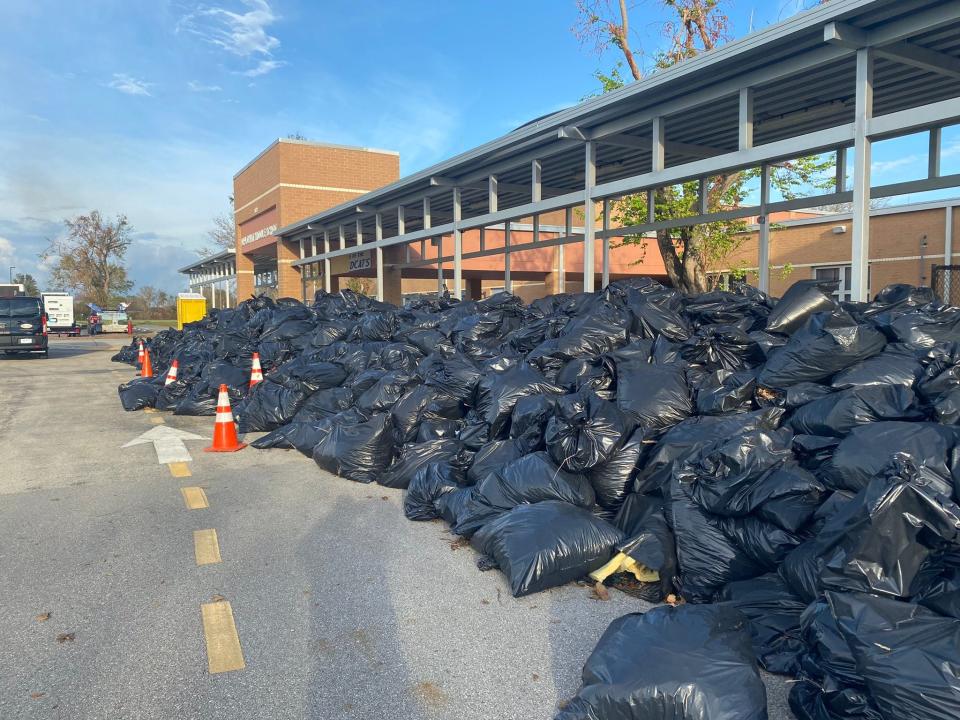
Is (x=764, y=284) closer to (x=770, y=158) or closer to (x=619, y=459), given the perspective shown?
(x=770, y=158)

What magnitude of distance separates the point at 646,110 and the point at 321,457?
6124 mm

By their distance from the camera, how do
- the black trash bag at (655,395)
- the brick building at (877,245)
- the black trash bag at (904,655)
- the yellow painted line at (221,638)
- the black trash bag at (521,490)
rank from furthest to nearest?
the brick building at (877,245)
the black trash bag at (655,395)
the black trash bag at (521,490)
the yellow painted line at (221,638)
the black trash bag at (904,655)

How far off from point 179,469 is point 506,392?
314cm

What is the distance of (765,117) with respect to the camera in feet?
31.4

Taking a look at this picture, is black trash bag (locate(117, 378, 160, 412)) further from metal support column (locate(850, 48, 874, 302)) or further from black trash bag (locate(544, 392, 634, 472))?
metal support column (locate(850, 48, 874, 302))

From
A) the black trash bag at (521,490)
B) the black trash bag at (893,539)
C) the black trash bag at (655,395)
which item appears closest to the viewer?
the black trash bag at (893,539)

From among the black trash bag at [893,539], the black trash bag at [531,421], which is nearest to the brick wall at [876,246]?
the black trash bag at [531,421]

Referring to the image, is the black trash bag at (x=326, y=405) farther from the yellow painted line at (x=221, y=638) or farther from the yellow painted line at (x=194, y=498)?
the yellow painted line at (x=221, y=638)

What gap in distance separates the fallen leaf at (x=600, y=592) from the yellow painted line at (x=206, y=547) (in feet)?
7.00

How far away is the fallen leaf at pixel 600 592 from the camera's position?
3.27 m

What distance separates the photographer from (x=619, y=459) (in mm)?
4047

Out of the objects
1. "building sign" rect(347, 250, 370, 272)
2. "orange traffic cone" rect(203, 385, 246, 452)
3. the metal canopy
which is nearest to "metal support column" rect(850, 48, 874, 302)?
the metal canopy

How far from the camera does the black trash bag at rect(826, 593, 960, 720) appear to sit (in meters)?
1.83

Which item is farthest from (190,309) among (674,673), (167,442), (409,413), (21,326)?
(674,673)
